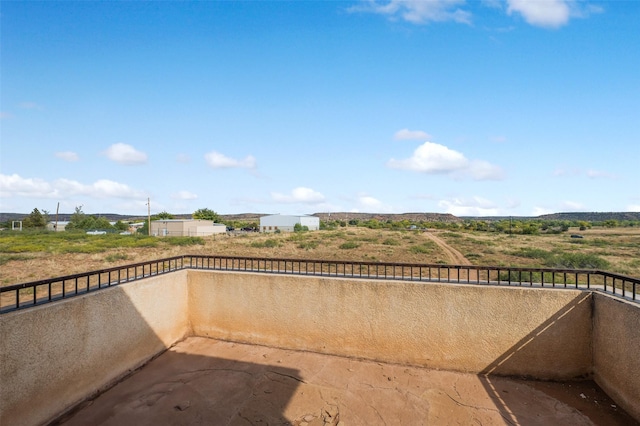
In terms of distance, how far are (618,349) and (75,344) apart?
230 inches

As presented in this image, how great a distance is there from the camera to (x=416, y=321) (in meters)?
4.35

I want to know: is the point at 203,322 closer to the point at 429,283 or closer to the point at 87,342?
the point at 87,342

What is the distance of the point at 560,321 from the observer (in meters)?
3.99

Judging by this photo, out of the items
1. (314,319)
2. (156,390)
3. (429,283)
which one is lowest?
(156,390)

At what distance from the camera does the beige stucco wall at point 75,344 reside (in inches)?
115

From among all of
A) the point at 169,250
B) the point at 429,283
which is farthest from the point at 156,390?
the point at 169,250

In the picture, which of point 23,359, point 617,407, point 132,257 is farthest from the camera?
point 132,257

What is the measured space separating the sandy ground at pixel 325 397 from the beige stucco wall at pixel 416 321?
0.69 ft

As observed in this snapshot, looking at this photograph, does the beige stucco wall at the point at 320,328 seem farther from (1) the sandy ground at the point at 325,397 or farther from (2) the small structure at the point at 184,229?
(2) the small structure at the point at 184,229

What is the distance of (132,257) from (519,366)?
16.6 meters

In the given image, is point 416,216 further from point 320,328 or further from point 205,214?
point 320,328

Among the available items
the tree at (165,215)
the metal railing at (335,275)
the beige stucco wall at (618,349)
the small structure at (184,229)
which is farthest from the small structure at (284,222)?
the beige stucco wall at (618,349)

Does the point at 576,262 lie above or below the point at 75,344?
below

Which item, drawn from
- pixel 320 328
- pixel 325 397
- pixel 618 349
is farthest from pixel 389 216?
pixel 325 397
